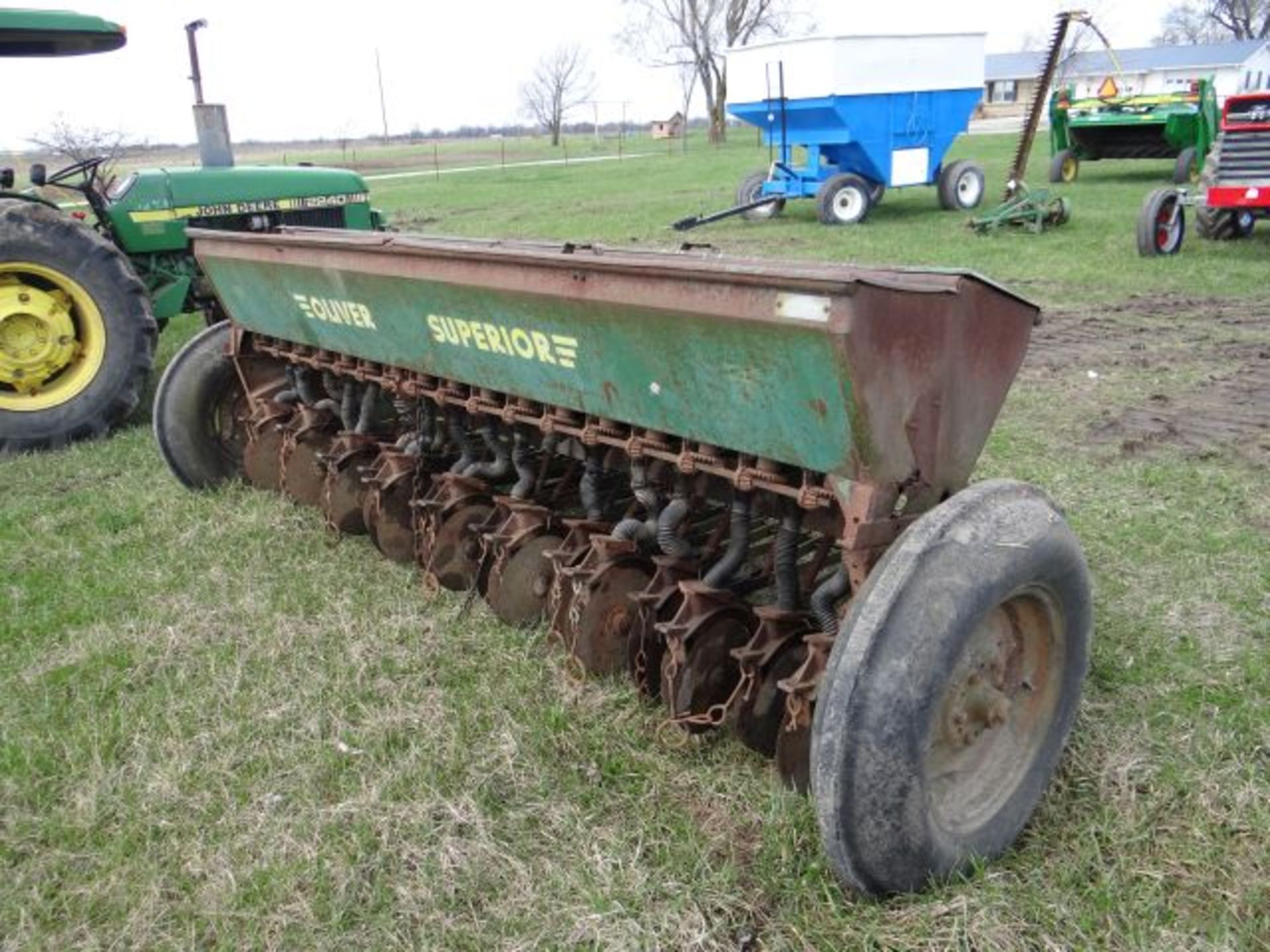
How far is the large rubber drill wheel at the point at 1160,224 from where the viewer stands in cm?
966

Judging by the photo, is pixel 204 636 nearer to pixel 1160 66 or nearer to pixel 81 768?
pixel 81 768

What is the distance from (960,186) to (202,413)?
12.1m

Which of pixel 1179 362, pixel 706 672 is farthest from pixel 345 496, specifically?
pixel 1179 362

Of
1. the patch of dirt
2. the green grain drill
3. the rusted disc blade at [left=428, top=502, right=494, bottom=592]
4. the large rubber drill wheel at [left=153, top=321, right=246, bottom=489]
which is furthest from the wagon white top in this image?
the rusted disc blade at [left=428, top=502, right=494, bottom=592]

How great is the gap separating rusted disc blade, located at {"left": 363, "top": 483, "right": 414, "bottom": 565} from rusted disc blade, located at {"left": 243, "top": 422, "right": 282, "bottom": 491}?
84cm

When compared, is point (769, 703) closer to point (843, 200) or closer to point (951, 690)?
point (951, 690)

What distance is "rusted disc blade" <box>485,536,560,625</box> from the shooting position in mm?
3357

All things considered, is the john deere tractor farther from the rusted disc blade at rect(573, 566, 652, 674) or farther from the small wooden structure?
the small wooden structure

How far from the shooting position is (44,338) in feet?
18.9

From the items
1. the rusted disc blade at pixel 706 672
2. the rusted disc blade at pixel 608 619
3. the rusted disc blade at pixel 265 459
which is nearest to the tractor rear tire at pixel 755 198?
the rusted disc blade at pixel 265 459

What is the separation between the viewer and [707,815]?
2541 millimetres

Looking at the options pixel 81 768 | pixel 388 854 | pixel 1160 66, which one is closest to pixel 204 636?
pixel 81 768

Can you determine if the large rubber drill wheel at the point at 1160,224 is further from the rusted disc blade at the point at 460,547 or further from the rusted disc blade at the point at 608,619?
the rusted disc blade at the point at 608,619

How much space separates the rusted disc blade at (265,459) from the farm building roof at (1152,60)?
148 feet
